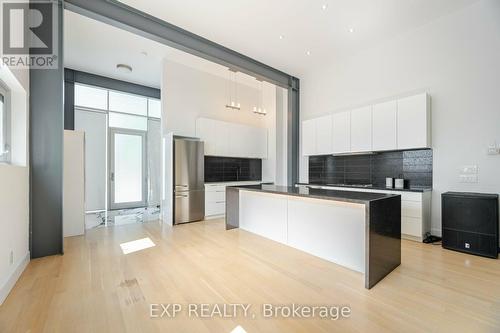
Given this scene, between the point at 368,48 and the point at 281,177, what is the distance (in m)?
3.47

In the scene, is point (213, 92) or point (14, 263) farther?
point (213, 92)

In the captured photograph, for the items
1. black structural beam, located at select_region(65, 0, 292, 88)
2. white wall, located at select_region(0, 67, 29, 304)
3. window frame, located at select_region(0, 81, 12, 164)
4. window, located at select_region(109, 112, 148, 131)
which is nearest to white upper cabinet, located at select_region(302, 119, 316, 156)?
black structural beam, located at select_region(65, 0, 292, 88)

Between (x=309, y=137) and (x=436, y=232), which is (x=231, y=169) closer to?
(x=309, y=137)

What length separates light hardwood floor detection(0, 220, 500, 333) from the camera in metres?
1.59

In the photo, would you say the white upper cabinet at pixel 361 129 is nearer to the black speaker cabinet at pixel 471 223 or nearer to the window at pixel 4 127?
the black speaker cabinet at pixel 471 223

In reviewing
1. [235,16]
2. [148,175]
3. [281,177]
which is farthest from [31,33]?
[281,177]

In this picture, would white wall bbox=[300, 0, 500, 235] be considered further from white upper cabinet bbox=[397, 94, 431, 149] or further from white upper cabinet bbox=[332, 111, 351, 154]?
white upper cabinet bbox=[332, 111, 351, 154]

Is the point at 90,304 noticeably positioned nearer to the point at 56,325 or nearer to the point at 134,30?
the point at 56,325

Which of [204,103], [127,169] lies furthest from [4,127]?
[127,169]

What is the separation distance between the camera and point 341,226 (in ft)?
8.15

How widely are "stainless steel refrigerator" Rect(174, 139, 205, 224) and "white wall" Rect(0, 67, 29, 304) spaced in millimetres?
2232

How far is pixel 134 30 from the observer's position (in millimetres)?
3316

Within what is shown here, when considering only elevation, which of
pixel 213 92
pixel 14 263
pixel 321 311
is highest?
pixel 213 92

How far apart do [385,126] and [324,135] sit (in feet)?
4.08
